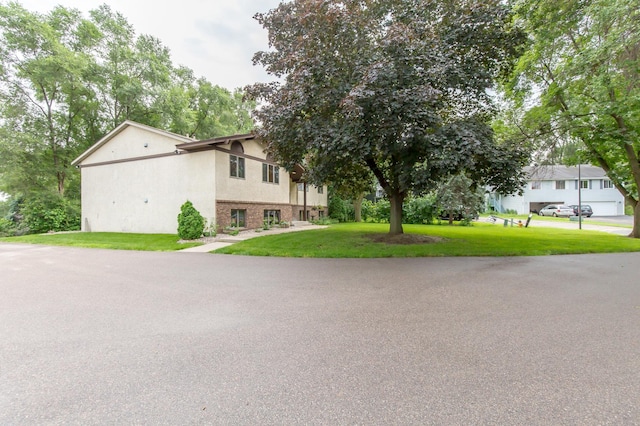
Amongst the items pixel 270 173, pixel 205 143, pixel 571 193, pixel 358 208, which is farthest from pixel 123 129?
pixel 571 193

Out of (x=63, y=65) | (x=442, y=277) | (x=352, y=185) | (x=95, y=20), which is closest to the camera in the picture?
(x=442, y=277)

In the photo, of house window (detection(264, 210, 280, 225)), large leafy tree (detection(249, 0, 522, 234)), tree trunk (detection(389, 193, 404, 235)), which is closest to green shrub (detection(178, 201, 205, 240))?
house window (detection(264, 210, 280, 225))

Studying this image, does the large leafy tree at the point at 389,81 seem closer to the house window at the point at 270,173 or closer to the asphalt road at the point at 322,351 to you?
the asphalt road at the point at 322,351

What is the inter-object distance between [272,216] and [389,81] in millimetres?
12640

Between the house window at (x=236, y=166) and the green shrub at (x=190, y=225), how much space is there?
3.21m

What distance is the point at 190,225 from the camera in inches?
521

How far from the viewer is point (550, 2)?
8.42 metres

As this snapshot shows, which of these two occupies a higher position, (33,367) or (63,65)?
(63,65)

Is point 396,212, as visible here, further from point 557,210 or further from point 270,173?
→ point 557,210

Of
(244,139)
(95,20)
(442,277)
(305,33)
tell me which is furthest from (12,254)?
(95,20)

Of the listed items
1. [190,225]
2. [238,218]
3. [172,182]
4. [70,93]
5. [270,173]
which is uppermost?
[70,93]

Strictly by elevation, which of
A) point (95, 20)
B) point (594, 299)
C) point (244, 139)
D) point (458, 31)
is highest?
point (95, 20)

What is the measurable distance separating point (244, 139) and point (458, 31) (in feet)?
36.2

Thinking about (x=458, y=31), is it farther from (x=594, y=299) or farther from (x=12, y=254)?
(x=12, y=254)
